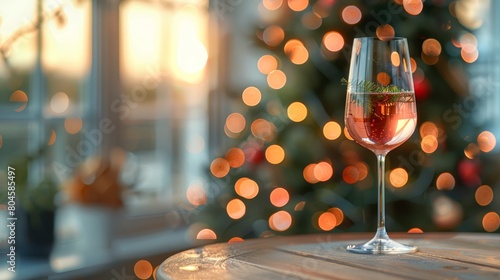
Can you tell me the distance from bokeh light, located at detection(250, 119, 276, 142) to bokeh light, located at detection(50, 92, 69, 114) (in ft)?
3.42

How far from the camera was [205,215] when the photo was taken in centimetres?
300

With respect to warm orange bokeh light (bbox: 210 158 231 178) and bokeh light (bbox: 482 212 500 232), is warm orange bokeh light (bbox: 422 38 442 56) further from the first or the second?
warm orange bokeh light (bbox: 210 158 231 178)

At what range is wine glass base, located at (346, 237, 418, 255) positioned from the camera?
1159mm

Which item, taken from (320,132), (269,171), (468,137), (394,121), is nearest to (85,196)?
(269,171)

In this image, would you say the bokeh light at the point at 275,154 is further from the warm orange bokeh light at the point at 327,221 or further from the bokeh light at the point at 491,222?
the bokeh light at the point at 491,222

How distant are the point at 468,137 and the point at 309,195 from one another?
0.58 meters

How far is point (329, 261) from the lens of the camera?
1.10 meters

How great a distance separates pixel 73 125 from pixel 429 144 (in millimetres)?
1656

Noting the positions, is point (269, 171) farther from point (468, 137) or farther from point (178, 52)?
point (178, 52)

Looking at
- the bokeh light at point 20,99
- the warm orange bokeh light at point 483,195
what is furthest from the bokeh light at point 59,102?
the warm orange bokeh light at point 483,195

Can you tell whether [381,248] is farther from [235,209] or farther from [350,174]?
[235,209]

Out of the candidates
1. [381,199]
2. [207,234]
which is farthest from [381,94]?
[207,234]

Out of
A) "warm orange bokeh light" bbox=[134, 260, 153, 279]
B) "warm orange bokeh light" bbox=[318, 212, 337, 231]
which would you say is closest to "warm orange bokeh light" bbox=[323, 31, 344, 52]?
"warm orange bokeh light" bbox=[318, 212, 337, 231]

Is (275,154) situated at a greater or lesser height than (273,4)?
lesser
